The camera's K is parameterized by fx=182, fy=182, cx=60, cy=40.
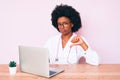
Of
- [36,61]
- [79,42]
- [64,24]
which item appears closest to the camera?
[36,61]

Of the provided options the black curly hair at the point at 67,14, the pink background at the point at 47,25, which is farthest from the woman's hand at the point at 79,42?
the pink background at the point at 47,25

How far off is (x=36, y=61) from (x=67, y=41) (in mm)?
711

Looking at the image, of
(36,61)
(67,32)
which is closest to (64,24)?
(67,32)

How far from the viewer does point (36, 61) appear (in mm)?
1417

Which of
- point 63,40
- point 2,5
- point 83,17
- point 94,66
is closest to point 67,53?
point 63,40

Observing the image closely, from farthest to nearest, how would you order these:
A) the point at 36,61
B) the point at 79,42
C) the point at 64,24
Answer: the point at 64,24 → the point at 79,42 → the point at 36,61

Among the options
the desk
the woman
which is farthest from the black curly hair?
the desk

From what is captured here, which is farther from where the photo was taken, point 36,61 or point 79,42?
point 79,42

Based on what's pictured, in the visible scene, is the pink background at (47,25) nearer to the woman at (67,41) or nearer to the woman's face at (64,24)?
the woman at (67,41)

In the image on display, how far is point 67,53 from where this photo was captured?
78.5 inches

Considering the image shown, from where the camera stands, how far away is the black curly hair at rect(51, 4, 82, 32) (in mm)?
2055

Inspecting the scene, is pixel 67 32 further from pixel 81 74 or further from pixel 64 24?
pixel 81 74

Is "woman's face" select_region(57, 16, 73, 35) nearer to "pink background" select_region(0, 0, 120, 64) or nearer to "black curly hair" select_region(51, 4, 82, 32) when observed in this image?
"black curly hair" select_region(51, 4, 82, 32)

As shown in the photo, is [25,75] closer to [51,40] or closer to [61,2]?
[51,40]
